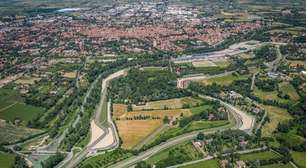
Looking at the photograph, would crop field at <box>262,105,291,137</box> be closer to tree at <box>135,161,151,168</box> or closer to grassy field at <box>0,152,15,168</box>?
tree at <box>135,161,151,168</box>

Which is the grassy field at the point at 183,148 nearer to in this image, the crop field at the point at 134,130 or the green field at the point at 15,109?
the crop field at the point at 134,130

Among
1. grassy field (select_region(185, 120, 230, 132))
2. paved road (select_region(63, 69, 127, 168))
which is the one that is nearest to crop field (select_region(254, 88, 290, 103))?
grassy field (select_region(185, 120, 230, 132))

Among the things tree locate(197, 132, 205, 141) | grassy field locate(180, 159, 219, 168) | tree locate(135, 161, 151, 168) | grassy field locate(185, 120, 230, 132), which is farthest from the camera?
grassy field locate(185, 120, 230, 132)

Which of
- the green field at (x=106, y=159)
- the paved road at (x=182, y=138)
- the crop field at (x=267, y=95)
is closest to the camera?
the green field at (x=106, y=159)

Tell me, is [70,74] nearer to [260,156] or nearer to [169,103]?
[169,103]

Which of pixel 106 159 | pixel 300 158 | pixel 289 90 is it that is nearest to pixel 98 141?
pixel 106 159

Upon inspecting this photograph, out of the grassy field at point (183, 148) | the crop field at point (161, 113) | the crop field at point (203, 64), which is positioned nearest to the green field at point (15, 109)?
the crop field at point (161, 113)
